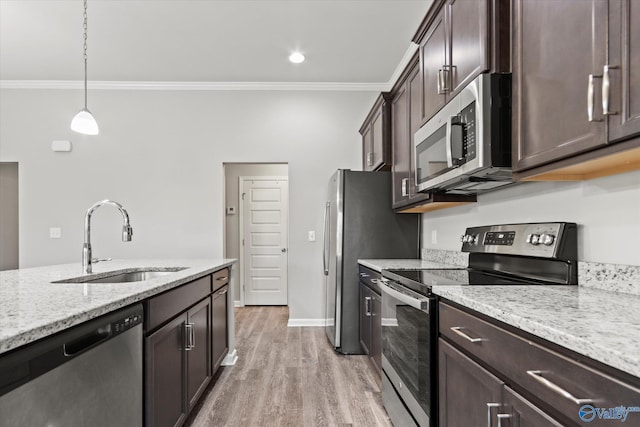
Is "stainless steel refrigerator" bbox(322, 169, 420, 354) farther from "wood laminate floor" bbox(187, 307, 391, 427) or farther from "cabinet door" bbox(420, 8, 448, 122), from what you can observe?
"cabinet door" bbox(420, 8, 448, 122)

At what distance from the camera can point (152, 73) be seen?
159 inches

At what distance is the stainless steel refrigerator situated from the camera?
131 inches

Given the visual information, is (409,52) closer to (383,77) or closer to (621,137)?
(383,77)

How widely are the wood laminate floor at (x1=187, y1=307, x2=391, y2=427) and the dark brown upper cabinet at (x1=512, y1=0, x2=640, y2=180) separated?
1672mm

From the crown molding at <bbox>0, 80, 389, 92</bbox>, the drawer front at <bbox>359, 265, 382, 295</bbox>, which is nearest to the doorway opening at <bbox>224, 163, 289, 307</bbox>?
the crown molding at <bbox>0, 80, 389, 92</bbox>

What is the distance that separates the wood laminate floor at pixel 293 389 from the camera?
218 cm

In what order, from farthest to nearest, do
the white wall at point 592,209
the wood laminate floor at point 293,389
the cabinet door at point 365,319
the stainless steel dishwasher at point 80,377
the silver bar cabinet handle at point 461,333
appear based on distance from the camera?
the cabinet door at point 365,319 < the wood laminate floor at point 293,389 < the white wall at point 592,209 < the silver bar cabinet handle at point 461,333 < the stainless steel dishwasher at point 80,377

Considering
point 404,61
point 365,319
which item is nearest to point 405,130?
point 404,61

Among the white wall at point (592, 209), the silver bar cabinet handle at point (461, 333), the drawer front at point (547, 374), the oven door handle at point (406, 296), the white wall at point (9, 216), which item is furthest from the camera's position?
the white wall at point (9, 216)

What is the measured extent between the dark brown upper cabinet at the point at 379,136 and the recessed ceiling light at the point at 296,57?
86cm

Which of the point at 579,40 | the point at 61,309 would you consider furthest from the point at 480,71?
the point at 61,309

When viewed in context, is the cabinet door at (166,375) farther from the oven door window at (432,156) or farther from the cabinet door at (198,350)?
the oven door window at (432,156)

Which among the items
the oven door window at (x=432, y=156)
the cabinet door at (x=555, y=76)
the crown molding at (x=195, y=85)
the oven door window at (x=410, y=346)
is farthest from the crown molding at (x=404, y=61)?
the oven door window at (x=410, y=346)

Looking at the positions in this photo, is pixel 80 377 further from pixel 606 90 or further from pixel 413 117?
pixel 413 117
